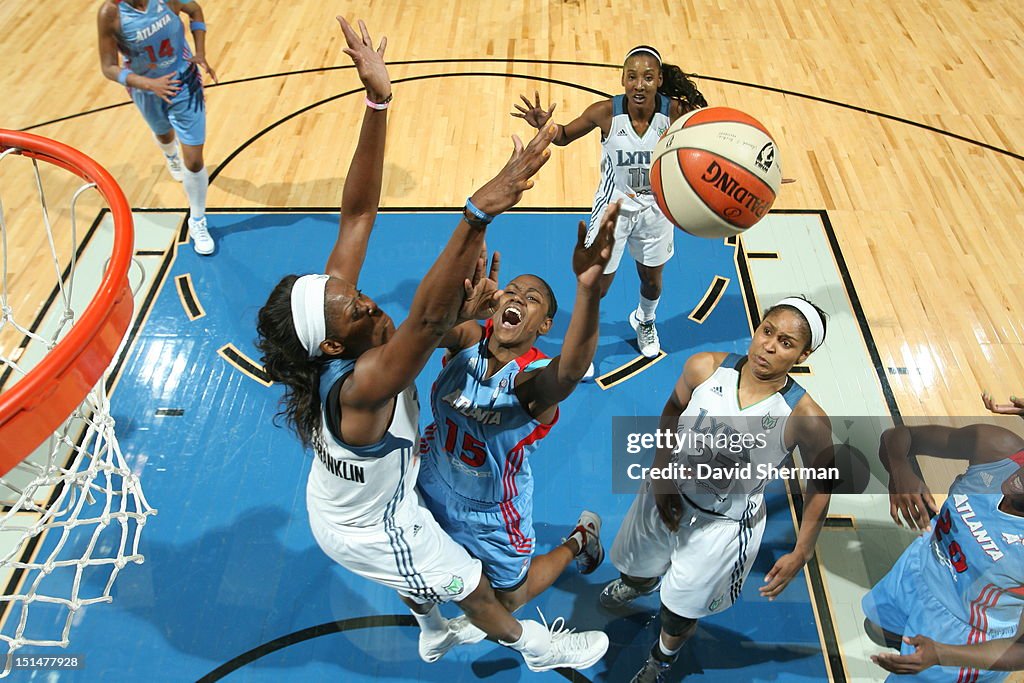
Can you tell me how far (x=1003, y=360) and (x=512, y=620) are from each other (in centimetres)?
359

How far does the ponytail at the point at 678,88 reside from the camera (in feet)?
14.0

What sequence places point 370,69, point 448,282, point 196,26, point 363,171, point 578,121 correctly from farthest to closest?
point 196,26 < point 578,121 < point 363,171 < point 370,69 < point 448,282

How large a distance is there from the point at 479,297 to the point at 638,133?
2125mm

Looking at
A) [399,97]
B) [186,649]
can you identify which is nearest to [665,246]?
[186,649]

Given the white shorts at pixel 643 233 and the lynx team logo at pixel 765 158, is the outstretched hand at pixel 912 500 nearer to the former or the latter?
the lynx team logo at pixel 765 158

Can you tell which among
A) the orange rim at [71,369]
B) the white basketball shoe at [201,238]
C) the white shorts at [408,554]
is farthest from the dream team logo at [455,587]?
the white basketball shoe at [201,238]

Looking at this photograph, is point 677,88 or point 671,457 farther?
point 677,88

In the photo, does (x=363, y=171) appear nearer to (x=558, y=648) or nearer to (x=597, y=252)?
(x=597, y=252)

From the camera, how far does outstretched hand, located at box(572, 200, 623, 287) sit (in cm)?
240

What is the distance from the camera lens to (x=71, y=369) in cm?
245

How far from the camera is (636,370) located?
4863 mm

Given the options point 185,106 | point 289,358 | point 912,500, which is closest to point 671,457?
point 912,500

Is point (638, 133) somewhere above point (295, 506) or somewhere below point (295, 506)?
above
